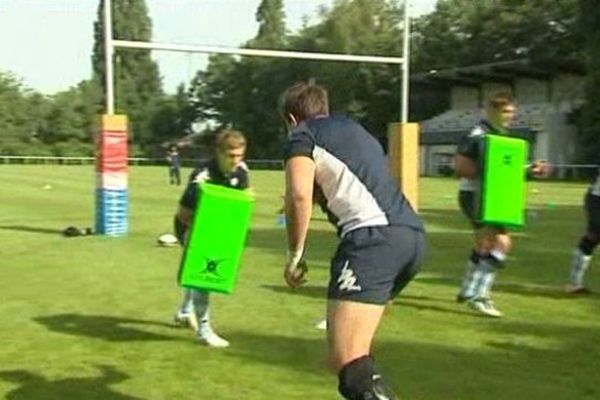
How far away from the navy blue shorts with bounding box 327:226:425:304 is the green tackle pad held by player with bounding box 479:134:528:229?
4.37 meters

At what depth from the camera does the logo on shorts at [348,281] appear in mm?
5098

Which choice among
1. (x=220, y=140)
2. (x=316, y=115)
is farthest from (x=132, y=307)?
(x=316, y=115)

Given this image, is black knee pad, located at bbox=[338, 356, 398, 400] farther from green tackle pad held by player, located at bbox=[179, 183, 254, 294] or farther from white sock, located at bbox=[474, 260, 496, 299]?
white sock, located at bbox=[474, 260, 496, 299]

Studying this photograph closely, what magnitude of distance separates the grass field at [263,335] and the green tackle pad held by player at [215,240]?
0.57 metres

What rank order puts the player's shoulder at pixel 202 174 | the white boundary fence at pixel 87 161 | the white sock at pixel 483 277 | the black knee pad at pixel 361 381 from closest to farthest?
the black knee pad at pixel 361 381 < the player's shoulder at pixel 202 174 < the white sock at pixel 483 277 < the white boundary fence at pixel 87 161

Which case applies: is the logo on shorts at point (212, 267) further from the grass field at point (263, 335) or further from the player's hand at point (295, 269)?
the player's hand at point (295, 269)

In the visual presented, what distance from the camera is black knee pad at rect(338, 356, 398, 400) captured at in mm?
5071

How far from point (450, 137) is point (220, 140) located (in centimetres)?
6775

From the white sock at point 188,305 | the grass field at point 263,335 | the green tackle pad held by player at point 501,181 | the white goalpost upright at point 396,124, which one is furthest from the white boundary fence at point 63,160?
the white sock at point 188,305

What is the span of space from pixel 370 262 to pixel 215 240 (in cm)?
292

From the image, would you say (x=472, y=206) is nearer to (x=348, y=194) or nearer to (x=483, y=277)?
(x=483, y=277)

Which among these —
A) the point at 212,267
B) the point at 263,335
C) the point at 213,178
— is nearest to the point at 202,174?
the point at 213,178

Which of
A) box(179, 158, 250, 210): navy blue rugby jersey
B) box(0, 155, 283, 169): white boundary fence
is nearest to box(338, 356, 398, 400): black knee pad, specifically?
box(179, 158, 250, 210): navy blue rugby jersey

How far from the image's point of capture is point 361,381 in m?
5.07
